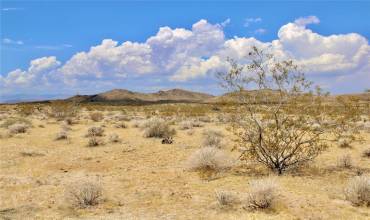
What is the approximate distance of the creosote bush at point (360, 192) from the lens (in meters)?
10.5

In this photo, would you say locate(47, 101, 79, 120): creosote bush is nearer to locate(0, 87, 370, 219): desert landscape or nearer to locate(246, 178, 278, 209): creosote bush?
locate(0, 87, 370, 219): desert landscape

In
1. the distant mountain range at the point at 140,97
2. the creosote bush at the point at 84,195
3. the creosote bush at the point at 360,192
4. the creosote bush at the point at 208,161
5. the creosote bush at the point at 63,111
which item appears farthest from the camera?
the distant mountain range at the point at 140,97

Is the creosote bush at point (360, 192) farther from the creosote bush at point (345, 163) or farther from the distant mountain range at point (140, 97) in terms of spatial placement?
the distant mountain range at point (140, 97)

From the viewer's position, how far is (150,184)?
13180 mm

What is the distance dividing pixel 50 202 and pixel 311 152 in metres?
8.77

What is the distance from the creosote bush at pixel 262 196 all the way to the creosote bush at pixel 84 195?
12.5 feet

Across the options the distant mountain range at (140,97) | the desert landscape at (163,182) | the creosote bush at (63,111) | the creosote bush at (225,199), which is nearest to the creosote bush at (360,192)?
the desert landscape at (163,182)

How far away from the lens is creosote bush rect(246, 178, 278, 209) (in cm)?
1024

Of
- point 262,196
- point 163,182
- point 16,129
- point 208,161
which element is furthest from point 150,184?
point 16,129

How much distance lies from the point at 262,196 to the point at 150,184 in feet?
13.4

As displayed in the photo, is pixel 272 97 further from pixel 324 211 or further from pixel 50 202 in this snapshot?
pixel 50 202

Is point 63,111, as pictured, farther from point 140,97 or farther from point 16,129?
point 140,97

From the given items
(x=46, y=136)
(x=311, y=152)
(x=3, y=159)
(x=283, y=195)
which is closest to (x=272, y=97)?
(x=311, y=152)

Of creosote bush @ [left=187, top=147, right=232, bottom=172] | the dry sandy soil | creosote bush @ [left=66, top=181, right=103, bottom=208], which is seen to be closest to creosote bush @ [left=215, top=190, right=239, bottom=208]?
the dry sandy soil
